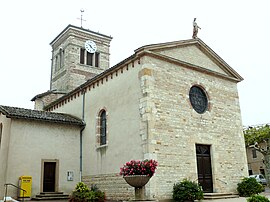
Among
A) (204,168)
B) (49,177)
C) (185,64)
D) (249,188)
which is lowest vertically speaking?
(249,188)

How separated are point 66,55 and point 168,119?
1701 cm

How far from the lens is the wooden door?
16.3 m

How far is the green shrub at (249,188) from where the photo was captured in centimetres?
1527

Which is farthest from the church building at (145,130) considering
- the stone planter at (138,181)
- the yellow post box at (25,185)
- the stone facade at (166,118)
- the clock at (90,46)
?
the clock at (90,46)

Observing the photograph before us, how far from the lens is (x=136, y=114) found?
1395cm

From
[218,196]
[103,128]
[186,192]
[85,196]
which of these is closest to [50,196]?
[103,128]

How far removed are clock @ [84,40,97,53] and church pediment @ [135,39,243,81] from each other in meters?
14.4

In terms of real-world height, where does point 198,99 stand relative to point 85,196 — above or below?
above

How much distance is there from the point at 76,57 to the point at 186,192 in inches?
750

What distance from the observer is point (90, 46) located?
2897cm

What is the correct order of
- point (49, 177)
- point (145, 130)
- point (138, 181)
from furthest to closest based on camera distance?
1. point (49, 177)
2. point (145, 130)
3. point (138, 181)

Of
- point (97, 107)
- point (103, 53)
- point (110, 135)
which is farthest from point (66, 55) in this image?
point (110, 135)

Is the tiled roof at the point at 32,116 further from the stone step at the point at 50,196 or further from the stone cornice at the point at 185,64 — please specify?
the stone cornice at the point at 185,64

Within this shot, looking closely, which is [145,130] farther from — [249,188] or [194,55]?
[249,188]
